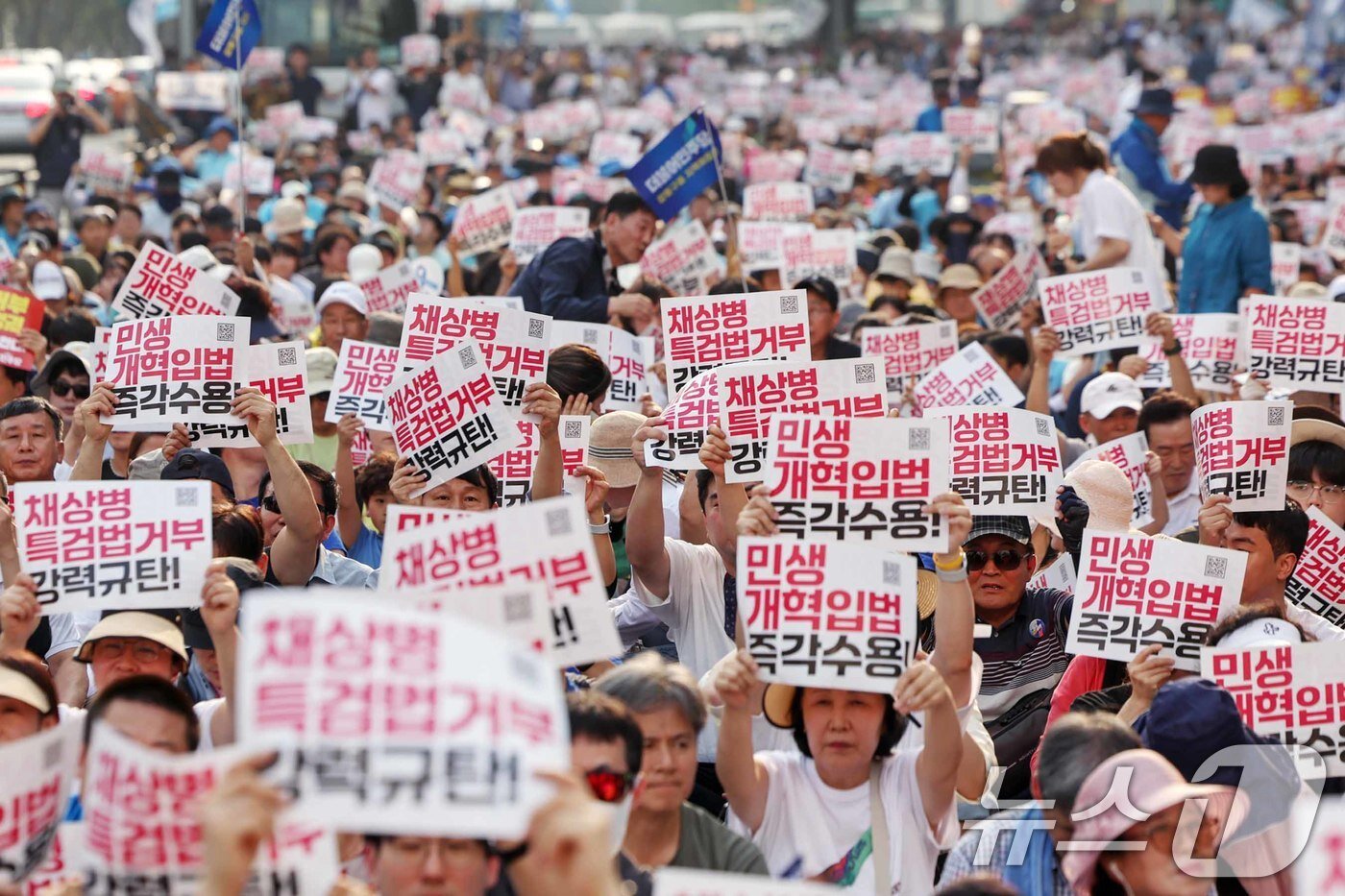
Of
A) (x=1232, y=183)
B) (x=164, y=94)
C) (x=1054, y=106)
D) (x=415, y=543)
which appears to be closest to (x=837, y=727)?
(x=415, y=543)

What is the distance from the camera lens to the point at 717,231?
53.9 feet

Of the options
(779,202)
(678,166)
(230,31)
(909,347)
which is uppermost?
(230,31)

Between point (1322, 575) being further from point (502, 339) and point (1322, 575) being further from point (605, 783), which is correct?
point (605, 783)

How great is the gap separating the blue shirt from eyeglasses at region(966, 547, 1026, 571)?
549 cm

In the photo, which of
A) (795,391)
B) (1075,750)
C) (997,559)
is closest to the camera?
(1075,750)

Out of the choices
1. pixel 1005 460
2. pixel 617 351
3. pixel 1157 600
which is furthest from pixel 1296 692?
pixel 617 351

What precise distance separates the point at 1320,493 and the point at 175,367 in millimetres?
4146

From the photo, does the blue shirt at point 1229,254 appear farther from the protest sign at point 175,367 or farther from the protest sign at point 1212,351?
the protest sign at point 175,367

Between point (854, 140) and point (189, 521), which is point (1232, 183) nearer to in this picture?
point (189, 521)

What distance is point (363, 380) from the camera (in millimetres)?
8953

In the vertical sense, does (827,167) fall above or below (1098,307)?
above

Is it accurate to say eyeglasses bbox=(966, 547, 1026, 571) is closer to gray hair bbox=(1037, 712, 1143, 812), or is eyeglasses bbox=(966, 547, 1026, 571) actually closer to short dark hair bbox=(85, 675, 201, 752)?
gray hair bbox=(1037, 712, 1143, 812)

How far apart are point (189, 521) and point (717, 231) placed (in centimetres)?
1103

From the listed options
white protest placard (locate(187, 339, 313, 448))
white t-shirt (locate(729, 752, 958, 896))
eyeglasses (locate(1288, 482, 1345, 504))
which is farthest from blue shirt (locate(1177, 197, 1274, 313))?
white t-shirt (locate(729, 752, 958, 896))
